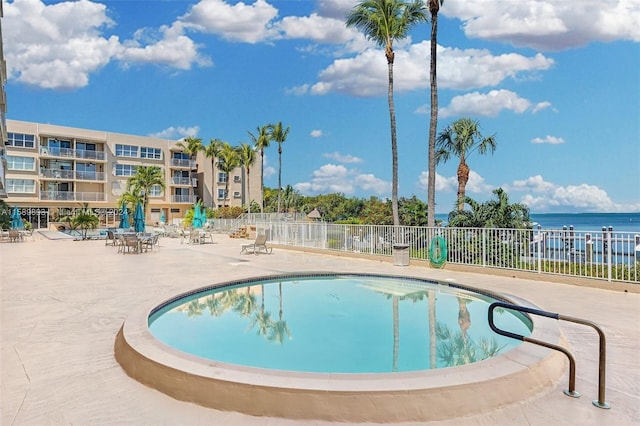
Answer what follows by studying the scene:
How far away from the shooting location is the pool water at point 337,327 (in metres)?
5.22

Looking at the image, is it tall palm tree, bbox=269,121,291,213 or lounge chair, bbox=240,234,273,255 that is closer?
lounge chair, bbox=240,234,273,255

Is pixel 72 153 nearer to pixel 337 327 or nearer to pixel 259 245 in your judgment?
pixel 259 245

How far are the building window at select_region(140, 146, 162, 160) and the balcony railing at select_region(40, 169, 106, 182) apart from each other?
224 inches

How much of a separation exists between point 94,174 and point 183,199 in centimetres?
1081

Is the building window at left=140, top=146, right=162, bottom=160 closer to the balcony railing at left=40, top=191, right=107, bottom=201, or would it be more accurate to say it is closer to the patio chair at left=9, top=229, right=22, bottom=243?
the balcony railing at left=40, top=191, right=107, bottom=201

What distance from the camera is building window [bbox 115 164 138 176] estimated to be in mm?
47844

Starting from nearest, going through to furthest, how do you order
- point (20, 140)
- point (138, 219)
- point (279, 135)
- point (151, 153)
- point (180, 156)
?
point (138, 219)
point (20, 140)
point (279, 135)
point (151, 153)
point (180, 156)

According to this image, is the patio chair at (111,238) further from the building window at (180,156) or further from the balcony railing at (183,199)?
the building window at (180,156)

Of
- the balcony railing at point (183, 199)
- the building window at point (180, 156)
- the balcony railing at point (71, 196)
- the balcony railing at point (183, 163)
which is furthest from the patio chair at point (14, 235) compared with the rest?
the building window at point (180, 156)

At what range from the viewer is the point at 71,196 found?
1735 inches

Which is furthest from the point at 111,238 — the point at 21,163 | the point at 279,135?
the point at 21,163

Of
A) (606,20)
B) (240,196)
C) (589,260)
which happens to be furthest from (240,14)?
(240,196)

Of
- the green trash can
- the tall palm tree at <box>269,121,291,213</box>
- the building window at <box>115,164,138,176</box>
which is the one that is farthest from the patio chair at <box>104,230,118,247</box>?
the building window at <box>115,164,138,176</box>

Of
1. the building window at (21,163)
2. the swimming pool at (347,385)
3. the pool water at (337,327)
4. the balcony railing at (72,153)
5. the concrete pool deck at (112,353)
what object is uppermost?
the balcony railing at (72,153)
